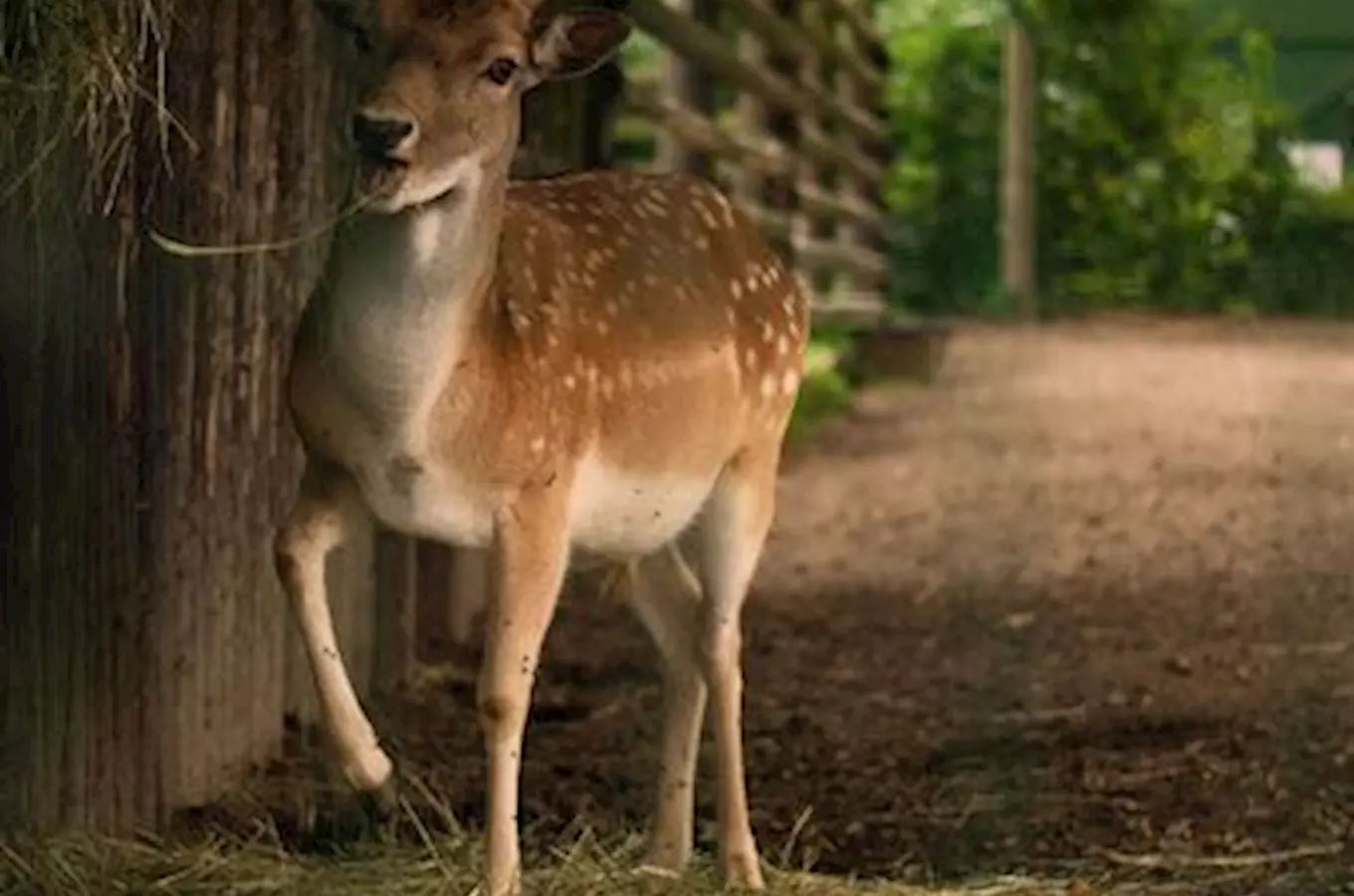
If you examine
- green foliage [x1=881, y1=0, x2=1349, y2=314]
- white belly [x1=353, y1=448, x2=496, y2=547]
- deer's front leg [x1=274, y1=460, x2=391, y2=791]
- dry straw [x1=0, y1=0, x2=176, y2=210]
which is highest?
dry straw [x1=0, y1=0, x2=176, y2=210]

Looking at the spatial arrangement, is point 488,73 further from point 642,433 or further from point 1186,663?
point 1186,663

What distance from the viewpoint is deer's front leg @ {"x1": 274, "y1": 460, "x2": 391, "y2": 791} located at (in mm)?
3736

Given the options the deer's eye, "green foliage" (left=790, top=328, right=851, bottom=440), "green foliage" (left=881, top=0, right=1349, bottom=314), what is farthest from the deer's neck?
"green foliage" (left=881, top=0, right=1349, bottom=314)

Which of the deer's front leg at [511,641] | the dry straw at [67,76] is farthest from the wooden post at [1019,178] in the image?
the deer's front leg at [511,641]

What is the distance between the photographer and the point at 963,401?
12023 millimetres

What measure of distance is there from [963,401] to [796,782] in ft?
23.3

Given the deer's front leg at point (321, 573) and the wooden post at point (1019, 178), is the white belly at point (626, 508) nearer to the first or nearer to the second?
the deer's front leg at point (321, 573)

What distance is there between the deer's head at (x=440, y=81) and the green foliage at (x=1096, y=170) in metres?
8.30

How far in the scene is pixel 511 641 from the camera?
12.4 feet

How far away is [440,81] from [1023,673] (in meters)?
2.81

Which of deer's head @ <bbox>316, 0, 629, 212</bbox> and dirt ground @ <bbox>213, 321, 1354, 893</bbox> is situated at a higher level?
deer's head @ <bbox>316, 0, 629, 212</bbox>

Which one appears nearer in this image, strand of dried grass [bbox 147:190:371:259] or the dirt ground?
strand of dried grass [bbox 147:190:371:259]

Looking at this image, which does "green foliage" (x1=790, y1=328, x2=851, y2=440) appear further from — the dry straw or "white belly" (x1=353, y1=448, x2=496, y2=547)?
"white belly" (x1=353, y1=448, x2=496, y2=547)

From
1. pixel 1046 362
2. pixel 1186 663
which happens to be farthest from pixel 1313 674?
pixel 1046 362
